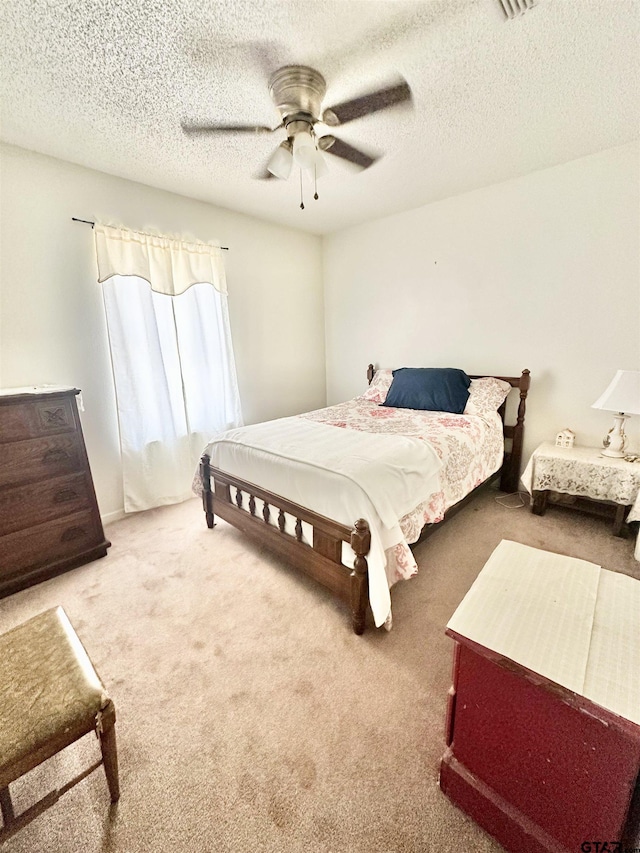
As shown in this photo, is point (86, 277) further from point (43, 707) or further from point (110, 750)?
point (110, 750)

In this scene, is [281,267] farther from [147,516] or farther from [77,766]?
[77,766]

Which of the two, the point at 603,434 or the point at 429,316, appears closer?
the point at 603,434

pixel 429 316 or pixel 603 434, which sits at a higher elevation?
pixel 429 316

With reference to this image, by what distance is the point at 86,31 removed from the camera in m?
1.37

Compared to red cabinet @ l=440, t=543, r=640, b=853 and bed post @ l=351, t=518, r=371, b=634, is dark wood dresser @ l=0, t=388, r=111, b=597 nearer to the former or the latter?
bed post @ l=351, t=518, r=371, b=634

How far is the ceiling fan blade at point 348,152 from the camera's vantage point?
187cm

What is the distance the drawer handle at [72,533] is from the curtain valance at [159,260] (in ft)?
5.67

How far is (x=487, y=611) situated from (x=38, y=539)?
95.7 inches

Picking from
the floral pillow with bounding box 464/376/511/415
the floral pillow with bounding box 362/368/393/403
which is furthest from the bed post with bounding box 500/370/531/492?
the floral pillow with bounding box 362/368/393/403

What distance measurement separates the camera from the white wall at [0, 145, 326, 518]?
2.22 m

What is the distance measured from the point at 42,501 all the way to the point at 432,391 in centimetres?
292

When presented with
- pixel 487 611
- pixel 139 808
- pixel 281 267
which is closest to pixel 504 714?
pixel 487 611

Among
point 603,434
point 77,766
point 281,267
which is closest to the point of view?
point 77,766

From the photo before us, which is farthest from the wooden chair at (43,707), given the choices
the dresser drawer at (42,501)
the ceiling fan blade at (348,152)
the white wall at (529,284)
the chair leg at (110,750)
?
the white wall at (529,284)
